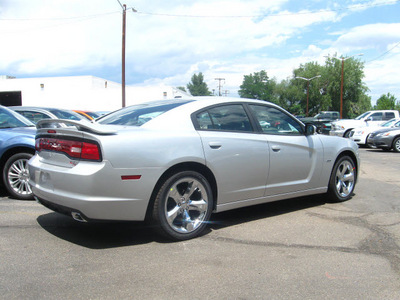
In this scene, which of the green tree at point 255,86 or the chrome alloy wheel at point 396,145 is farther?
the green tree at point 255,86

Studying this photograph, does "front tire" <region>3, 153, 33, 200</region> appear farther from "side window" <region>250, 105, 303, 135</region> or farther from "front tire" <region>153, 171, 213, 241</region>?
"side window" <region>250, 105, 303, 135</region>

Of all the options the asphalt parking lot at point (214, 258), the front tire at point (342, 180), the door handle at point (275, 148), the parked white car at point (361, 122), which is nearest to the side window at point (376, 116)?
the parked white car at point (361, 122)

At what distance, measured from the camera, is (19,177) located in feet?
18.0

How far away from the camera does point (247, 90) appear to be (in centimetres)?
12450

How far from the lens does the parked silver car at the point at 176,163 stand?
3.37m

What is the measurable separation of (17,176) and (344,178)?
5.01 m

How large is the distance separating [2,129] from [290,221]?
458 centimetres

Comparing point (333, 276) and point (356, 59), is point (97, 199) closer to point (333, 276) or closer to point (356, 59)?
point (333, 276)

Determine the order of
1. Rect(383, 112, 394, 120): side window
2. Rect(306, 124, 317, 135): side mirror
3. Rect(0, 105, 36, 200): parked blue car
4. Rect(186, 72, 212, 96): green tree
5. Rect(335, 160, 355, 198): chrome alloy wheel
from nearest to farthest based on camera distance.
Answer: Rect(306, 124, 317, 135): side mirror < Rect(0, 105, 36, 200): parked blue car < Rect(335, 160, 355, 198): chrome alloy wheel < Rect(383, 112, 394, 120): side window < Rect(186, 72, 212, 96): green tree

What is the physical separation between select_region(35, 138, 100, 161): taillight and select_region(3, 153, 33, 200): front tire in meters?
1.89

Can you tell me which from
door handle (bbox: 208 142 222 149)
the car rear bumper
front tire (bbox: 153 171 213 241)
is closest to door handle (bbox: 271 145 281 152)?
door handle (bbox: 208 142 222 149)

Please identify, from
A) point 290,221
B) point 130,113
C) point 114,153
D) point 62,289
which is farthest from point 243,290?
point 130,113

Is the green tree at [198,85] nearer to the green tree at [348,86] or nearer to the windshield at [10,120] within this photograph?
the green tree at [348,86]

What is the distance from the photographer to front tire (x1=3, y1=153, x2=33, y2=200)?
5.42 meters
